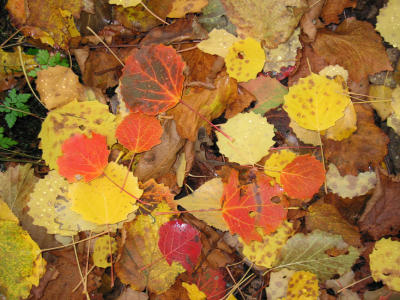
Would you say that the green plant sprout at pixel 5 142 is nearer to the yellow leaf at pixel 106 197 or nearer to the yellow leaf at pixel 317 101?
the yellow leaf at pixel 106 197

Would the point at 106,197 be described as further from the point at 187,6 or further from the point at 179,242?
the point at 187,6

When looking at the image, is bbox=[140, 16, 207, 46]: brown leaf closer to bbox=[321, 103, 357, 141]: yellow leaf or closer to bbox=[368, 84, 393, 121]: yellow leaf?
bbox=[321, 103, 357, 141]: yellow leaf

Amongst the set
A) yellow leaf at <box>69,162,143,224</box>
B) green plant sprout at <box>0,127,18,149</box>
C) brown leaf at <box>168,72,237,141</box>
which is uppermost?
brown leaf at <box>168,72,237,141</box>

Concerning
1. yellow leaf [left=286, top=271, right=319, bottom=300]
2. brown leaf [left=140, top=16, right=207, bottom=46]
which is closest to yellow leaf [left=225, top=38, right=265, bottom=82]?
brown leaf [left=140, top=16, right=207, bottom=46]

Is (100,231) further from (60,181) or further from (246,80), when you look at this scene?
Answer: (246,80)

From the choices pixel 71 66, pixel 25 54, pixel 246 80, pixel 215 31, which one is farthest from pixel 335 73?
pixel 25 54

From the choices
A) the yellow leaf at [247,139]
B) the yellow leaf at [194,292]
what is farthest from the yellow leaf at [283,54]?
the yellow leaf at [194,292]
